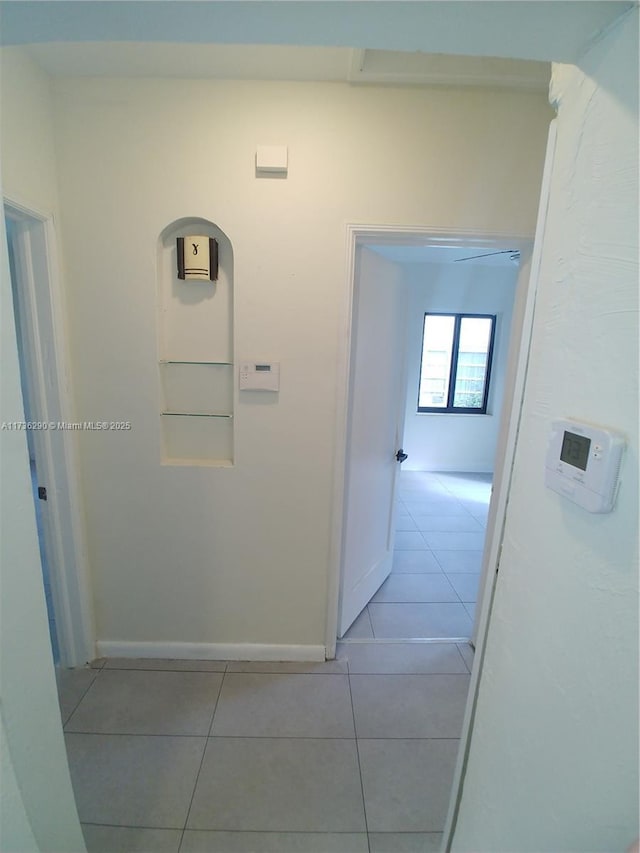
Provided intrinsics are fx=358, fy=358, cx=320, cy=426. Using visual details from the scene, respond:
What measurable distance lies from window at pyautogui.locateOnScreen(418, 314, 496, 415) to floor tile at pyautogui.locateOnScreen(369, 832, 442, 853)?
14.2ft

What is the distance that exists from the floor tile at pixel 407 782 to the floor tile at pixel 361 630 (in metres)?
0.57

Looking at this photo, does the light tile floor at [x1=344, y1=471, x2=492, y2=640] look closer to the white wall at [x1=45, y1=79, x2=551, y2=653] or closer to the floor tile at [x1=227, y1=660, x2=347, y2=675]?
the floor tile at [x1=227, y1=660, x2=347, y2=675]

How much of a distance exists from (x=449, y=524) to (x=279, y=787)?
261 cm

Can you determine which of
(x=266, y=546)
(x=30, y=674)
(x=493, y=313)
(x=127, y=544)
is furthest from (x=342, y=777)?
(x=493, y=313)

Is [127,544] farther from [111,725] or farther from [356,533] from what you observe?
[356,533]

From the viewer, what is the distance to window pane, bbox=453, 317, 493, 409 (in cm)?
495

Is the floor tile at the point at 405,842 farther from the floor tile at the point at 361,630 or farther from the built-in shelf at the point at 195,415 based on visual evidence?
the built-in shelf at the point at 195,415

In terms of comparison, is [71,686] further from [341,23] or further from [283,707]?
[341,23]

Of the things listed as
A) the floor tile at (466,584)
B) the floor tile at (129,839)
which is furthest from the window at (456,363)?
the floor tile at (129,839)

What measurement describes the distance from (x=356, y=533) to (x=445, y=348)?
149 inches

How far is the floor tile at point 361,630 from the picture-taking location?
2.09 m

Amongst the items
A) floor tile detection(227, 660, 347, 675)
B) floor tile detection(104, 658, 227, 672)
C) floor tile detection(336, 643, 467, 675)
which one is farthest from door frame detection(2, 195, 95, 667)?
floor tile detection(336, 643, 467, 675)

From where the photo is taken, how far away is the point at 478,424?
16.5 feet

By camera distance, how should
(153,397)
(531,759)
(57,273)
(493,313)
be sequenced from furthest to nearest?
(493,313), (153,397), (57,273), (531,759)
